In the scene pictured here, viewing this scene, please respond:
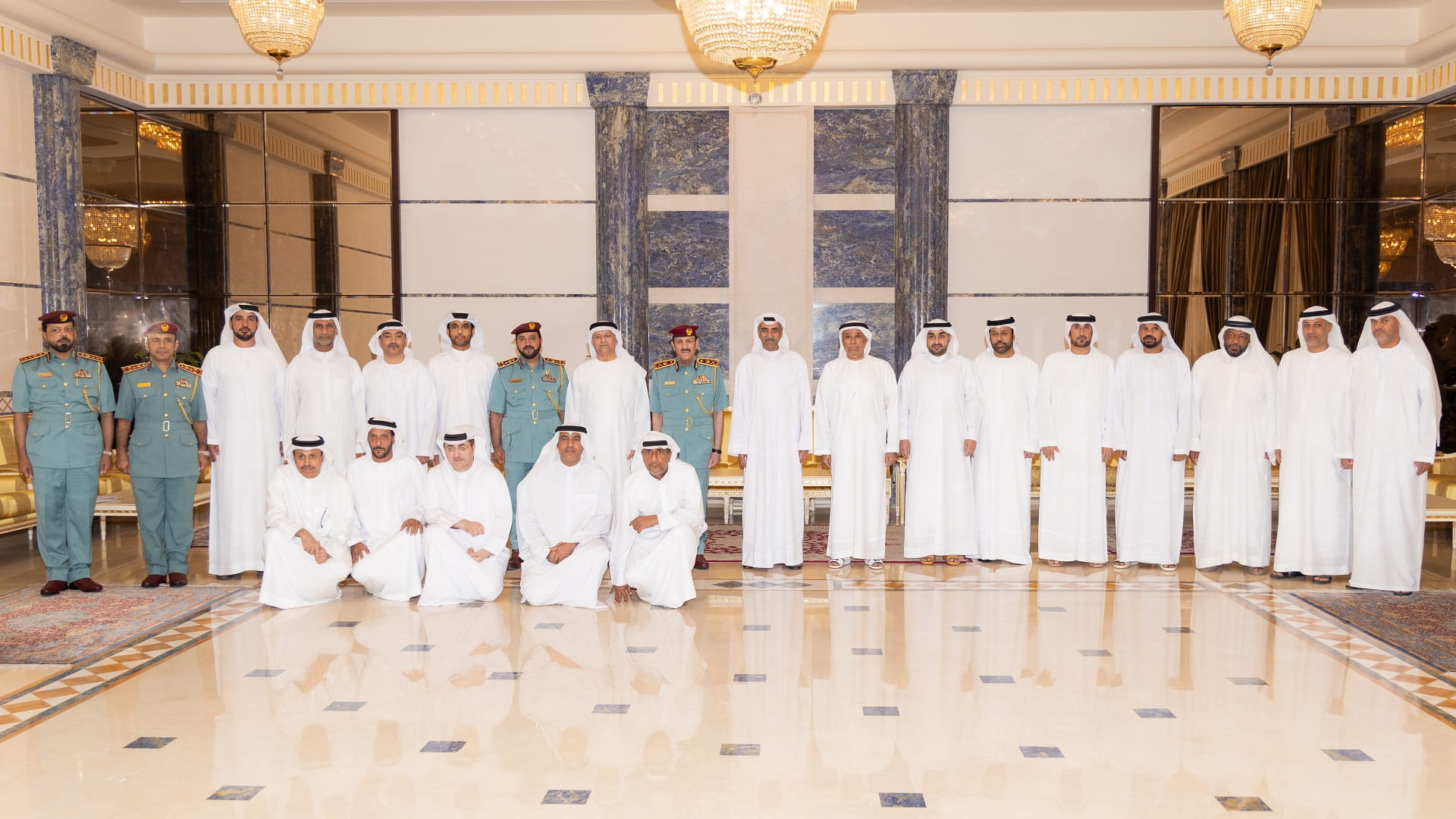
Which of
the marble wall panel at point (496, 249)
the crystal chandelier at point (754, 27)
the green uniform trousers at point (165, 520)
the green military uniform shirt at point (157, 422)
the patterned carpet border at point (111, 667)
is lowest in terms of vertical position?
the patterned carpet border at point (111, 667)

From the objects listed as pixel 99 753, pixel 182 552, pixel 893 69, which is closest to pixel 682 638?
pixel 99 753

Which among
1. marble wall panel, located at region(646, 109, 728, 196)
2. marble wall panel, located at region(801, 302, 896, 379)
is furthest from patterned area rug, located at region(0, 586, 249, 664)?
marble wall panel, located at region(801, 302, 896, 379)

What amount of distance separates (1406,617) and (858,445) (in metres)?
3.09

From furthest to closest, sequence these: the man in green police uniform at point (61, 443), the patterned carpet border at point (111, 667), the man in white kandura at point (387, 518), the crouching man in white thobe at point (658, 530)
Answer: the man in green police uniform at point (61, 443) < the man in white kandura at point (387, 518) < the crouching man in white thobe at point (658, 530) < the patterned carpet border at point (111, 667)

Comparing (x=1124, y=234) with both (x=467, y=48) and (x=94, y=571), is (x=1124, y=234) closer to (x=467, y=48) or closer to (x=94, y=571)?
(x=467, y=48)

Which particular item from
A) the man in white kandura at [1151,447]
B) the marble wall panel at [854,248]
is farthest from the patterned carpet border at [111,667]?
the marble wall panel at [854,248]

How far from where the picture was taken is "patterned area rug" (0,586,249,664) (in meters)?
5.13

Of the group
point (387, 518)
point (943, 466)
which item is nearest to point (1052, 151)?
point (943, 466)

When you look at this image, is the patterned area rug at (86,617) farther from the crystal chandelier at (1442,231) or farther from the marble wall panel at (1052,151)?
the crystal chandelier at (1442,231)

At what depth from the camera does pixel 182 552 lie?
21.6ft

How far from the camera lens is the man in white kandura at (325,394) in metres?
7.01

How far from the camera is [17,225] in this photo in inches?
320

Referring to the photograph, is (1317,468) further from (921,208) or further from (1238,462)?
(921,208)

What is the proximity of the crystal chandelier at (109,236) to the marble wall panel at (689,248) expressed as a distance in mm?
4247
